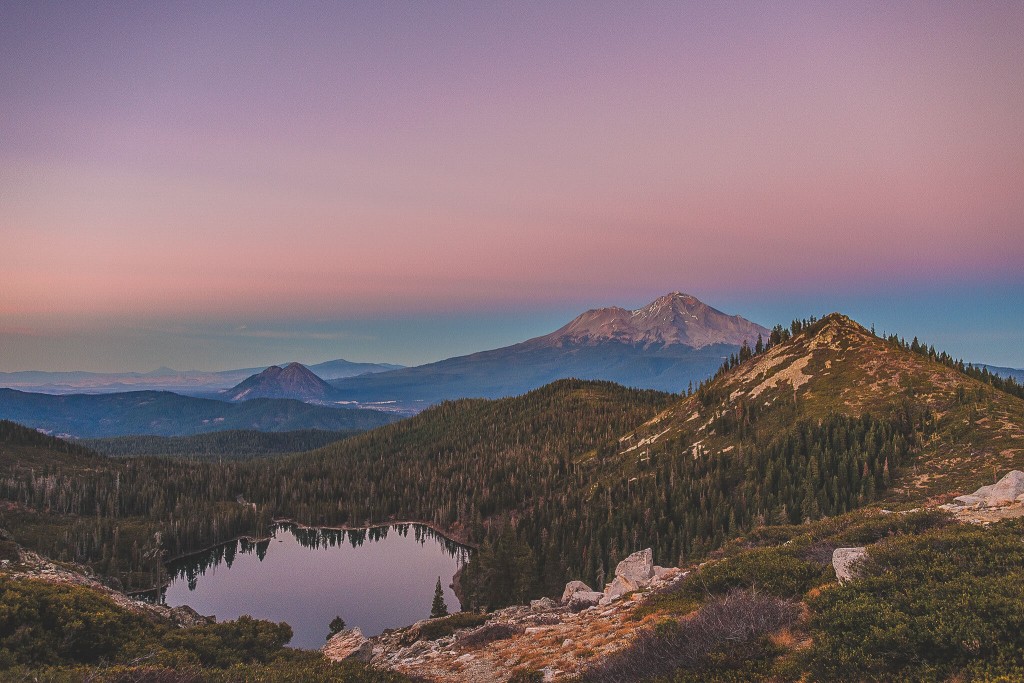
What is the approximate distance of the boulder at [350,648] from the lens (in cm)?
3608

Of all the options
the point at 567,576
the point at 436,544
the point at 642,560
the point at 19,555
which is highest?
the point at 642,560

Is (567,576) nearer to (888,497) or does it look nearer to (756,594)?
(888,497)

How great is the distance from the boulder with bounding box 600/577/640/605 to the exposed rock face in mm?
23113

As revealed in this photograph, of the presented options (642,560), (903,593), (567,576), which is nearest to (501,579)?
(567,576)

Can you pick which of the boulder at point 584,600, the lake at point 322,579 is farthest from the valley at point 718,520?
the lake at point 322,579

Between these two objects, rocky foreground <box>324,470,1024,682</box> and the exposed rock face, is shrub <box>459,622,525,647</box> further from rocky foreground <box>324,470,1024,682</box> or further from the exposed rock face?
the exposed rock face

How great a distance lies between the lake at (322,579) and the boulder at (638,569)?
7138 centimetres

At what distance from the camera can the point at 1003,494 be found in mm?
34156

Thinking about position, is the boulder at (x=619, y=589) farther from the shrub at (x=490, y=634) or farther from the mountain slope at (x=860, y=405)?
the mountain slope at (x=860, y=405)

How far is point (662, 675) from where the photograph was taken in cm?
1700

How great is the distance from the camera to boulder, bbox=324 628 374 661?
36.1 meters

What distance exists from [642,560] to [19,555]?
61.2 meters

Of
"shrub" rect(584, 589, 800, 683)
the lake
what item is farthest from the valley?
the lake

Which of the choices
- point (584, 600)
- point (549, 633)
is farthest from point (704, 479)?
point (549, 633)
